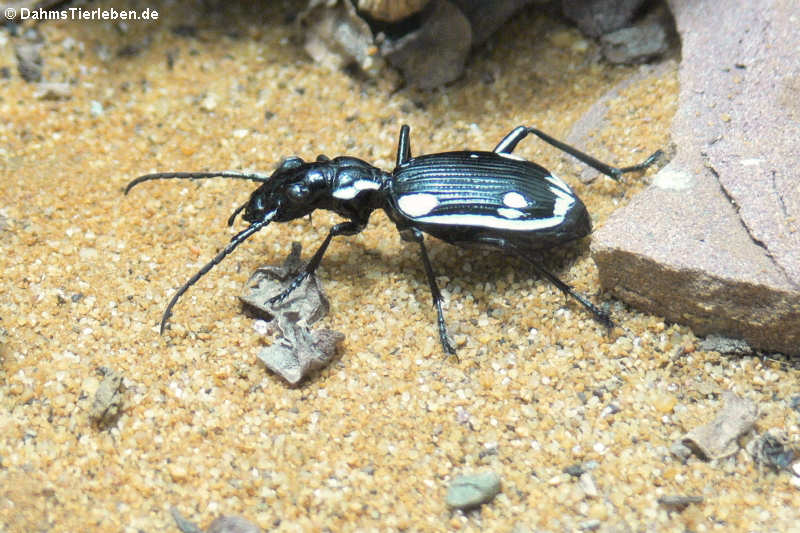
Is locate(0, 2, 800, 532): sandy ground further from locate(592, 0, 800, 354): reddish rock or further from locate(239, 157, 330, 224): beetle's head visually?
locate(239, 157, 330, 224): beetle's head

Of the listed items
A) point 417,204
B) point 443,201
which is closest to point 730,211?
point 443,201

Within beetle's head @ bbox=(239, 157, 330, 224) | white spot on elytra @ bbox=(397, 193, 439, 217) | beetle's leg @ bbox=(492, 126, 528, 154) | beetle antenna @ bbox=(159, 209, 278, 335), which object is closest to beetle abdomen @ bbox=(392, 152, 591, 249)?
white spot on elytra @ bbox=(397, 193, 439, 217)

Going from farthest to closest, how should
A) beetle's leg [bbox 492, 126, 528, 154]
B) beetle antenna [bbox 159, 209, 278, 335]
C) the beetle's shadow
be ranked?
beetle's leg [bbox 492, 126, 528, 154] < the beetle's shadow < beetle antenna [bbox 159, 209, 278, 335]

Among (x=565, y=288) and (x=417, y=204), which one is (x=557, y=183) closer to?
(x=565, y=288)

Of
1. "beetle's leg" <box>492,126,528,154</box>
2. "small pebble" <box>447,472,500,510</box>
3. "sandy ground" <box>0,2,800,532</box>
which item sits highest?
"beetle's leg" <box>492,126,528,154</box>

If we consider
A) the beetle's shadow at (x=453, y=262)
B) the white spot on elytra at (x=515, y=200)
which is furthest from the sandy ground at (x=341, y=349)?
the white spot on elytra at (x=515, y=200)

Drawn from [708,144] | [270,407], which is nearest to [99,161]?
[270,407]
